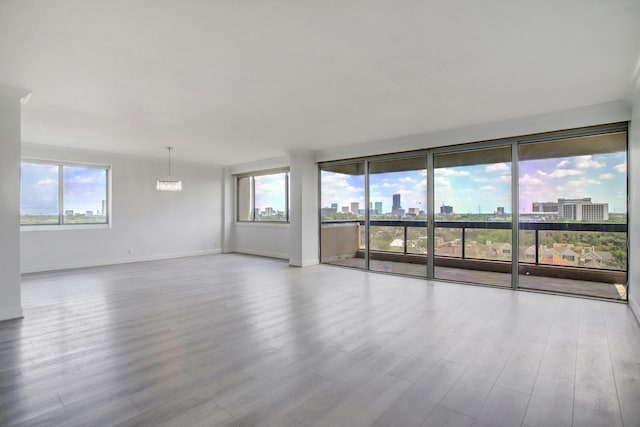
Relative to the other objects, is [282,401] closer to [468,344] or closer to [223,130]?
[468,344]

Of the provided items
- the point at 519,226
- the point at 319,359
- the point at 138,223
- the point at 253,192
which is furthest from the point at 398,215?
the point at 138,223

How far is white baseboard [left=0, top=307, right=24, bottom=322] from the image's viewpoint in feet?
11.5

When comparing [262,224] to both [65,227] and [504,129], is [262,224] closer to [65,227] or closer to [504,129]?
[65,227]

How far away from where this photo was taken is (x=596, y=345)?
9.36 ft

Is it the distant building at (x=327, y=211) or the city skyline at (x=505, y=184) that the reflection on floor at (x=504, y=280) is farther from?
the distant building at (x=327, y=211)

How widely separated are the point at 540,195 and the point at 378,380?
3934mm

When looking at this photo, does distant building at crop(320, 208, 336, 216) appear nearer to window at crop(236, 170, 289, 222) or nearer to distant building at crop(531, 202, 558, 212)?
window at crop(236, 170, 289, 222)

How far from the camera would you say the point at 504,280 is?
5117mm

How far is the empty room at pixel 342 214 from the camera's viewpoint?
6.95 ft

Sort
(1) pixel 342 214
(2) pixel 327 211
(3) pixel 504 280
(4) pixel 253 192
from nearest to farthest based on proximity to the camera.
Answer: (3) pixel 504 280 → (1) pixel 342 214 → (2) pixel 327 211 → (4) pixel 253 192

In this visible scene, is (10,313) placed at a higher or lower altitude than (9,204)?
lower

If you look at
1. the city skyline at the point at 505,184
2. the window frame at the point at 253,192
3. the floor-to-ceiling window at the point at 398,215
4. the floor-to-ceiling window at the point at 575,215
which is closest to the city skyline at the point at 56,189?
the window frame at the point at 253,192

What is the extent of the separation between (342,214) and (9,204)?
5.21 m

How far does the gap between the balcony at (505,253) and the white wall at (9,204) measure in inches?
204
